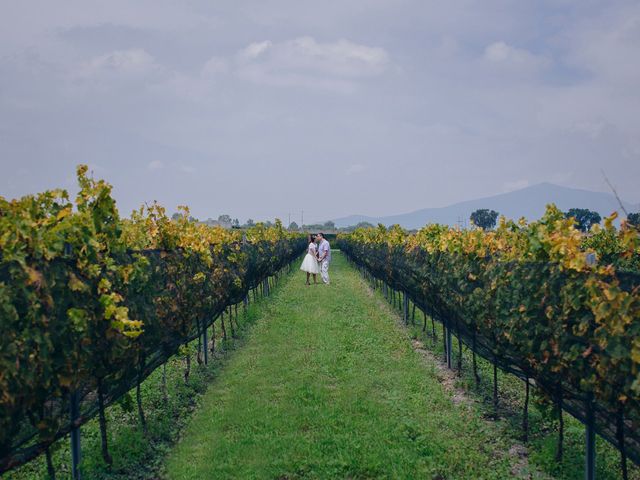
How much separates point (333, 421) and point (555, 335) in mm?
2796

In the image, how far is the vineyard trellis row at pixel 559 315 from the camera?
13.2 feet

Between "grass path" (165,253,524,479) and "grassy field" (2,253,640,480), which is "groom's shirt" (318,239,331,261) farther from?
"grassy field" (2,253,640,480)

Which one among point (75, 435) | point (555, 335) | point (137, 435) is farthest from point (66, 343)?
point (555, 335)

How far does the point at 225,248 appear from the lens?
473 inches

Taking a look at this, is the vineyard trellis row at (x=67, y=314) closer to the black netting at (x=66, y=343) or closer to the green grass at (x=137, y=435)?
the black netting at (x=66, y=343)

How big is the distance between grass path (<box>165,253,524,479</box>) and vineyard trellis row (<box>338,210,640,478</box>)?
0.92 metres

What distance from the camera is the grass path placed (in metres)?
5.57

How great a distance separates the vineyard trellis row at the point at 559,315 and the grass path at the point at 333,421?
36.2 inches

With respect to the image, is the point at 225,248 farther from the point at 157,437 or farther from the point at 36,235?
the point at 36,235

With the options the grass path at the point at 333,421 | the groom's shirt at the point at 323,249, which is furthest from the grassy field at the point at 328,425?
the groom's shirt at the point at 323,249

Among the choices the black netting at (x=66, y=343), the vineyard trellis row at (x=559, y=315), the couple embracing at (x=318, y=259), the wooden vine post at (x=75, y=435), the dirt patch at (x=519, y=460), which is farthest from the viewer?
the couple embracing at (x=318, y=259)

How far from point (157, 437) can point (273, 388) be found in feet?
6.71

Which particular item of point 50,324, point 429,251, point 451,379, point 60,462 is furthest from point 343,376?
point 50,324

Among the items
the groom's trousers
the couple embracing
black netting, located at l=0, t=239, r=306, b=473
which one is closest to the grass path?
black netting, located at l=0, t=239, r=306, b=473
